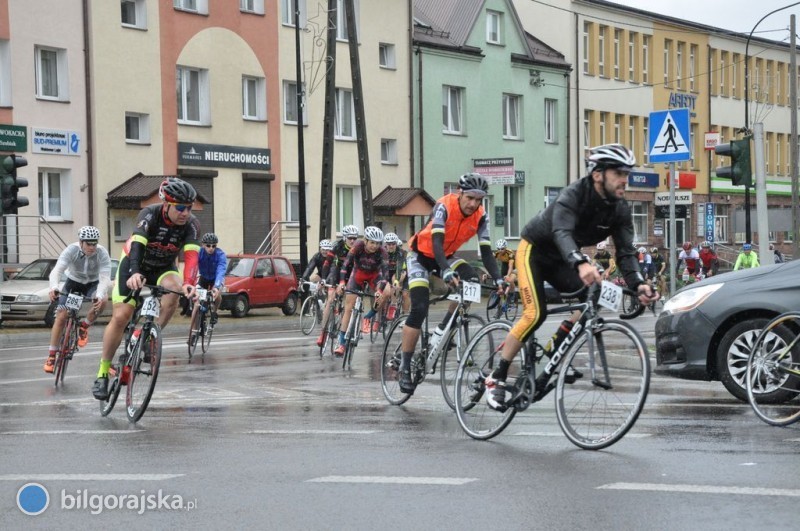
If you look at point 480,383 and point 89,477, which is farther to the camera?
point 480,383

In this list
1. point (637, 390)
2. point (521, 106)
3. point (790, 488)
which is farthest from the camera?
point (521, 106)

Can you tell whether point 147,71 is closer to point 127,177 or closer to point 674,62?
point 127,177

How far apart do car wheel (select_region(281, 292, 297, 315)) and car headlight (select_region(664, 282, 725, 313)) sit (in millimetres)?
24790

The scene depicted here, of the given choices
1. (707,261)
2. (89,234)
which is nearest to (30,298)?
(89,234)

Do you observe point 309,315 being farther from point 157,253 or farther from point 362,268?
point 157,253

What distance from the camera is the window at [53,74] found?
36.0m

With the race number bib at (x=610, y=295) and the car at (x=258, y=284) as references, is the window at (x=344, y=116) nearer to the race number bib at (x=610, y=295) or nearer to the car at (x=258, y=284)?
the car at (x=258, y=284)

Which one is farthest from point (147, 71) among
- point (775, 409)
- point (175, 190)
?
point (775, 409)

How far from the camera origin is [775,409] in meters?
9.74

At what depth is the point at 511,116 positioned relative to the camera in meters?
55.0

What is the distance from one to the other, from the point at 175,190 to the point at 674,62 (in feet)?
193

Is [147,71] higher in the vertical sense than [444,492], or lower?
higher

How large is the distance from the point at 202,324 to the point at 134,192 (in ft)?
56.9

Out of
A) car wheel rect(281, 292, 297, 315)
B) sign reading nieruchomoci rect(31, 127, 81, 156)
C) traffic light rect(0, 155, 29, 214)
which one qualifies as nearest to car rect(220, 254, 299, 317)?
car wheel rect(281, 292, 297, 315)
